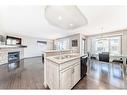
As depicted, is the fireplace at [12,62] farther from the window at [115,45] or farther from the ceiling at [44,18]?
the window at [115,45]

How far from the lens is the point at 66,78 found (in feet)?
5.53

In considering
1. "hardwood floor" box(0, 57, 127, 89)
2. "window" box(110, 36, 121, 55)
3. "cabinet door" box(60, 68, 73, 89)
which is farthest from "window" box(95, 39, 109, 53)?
"cabinet door" box(60, 68, 73, 89)

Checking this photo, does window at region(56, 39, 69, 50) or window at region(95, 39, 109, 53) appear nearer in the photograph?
window at region(56, 39, 69, 50)

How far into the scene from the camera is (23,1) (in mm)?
1043

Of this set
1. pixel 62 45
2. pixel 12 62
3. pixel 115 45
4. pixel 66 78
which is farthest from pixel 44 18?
pixel 12 62

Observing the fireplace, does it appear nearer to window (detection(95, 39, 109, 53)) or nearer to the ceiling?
the ceiling

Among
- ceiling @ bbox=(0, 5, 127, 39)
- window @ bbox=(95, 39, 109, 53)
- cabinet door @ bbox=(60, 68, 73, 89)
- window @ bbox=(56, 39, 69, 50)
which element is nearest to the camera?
cabinet door @ bbox=(60, 68, 73, 89)

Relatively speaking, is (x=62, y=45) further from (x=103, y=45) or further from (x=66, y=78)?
(x=103, y=45)

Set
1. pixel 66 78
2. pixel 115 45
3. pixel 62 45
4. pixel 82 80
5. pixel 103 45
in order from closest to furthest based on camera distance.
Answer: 1. pixel 66 78
2. pixel 82 80
3. pixel 115 45
4. pixel 62 45
5. pixel 103 45

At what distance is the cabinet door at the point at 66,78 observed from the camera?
5.11ft

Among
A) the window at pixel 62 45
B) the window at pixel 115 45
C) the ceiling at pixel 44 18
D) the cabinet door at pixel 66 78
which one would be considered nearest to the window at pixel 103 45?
the window at pixel 115 45

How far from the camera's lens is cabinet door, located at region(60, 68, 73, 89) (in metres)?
1.56
